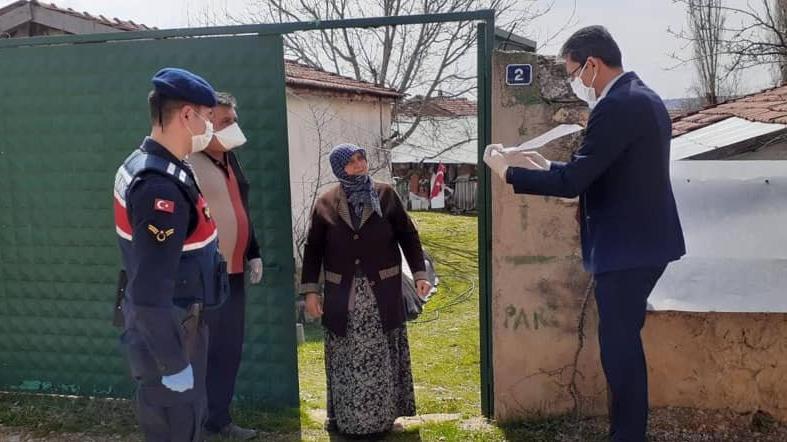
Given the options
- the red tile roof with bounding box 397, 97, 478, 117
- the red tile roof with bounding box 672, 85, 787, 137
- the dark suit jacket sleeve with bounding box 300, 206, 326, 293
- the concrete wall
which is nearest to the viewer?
the concrete wall

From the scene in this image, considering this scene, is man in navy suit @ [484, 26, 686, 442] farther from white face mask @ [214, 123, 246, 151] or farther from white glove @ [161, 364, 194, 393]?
white glove @ [161, 364, 194, 393]

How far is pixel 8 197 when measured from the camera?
472 cm

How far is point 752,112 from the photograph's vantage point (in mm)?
5172

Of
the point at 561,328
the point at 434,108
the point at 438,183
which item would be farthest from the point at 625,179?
the point at 438,183

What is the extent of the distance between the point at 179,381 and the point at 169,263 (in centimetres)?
41

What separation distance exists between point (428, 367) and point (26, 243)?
3174 mm

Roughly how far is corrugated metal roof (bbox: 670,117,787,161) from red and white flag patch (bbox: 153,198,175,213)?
8.36ft

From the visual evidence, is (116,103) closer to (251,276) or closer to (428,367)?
(251,276)

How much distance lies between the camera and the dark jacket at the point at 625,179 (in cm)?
293

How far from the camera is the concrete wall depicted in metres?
3.91

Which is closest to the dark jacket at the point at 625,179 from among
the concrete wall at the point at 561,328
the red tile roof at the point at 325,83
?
the concrete wall at the point at 561,328

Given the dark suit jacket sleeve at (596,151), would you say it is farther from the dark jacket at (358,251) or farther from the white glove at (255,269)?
the white glove at (255,269)

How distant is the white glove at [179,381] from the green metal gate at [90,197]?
1735 millimetres

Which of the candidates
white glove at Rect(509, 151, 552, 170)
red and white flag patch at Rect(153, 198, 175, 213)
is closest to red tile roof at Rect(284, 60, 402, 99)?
white glove at Rect(509, 151, 552, 170)
